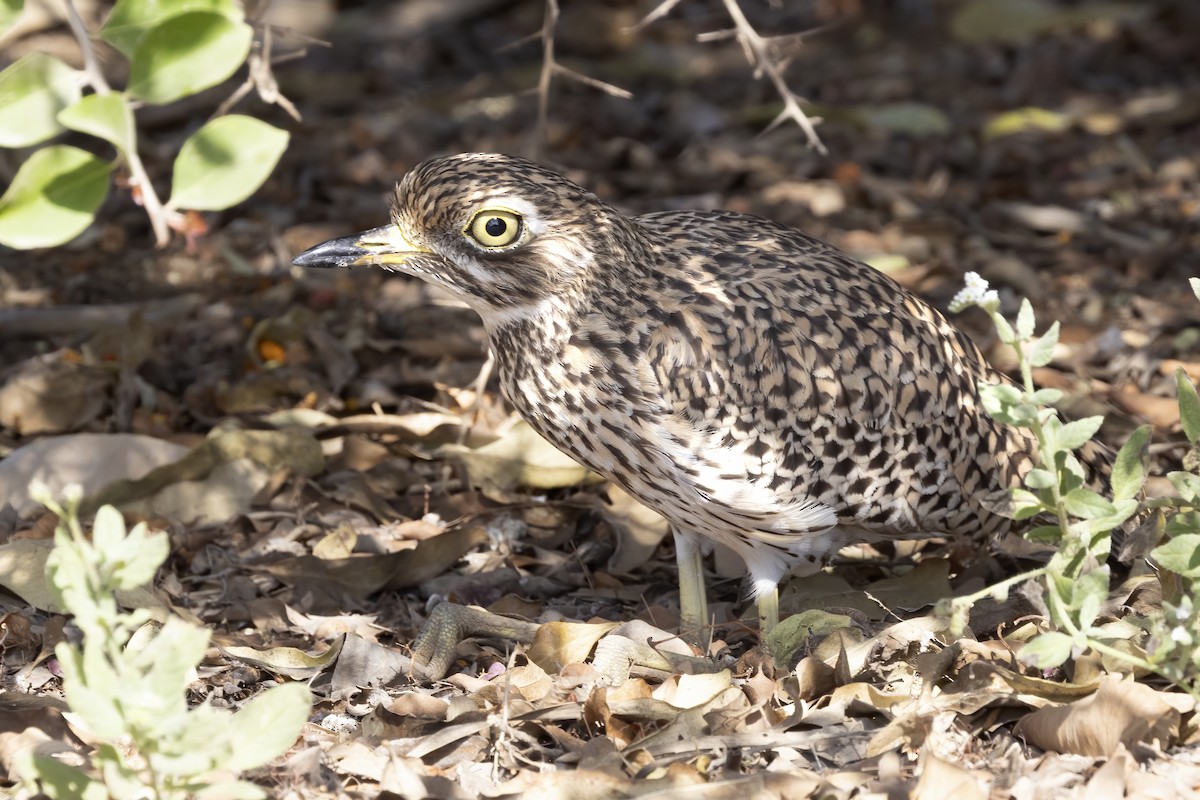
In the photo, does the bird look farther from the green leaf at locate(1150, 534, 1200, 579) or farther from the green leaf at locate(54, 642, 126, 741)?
the green leaf at locate(54, 642, 126, 741)

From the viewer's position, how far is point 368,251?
410cm

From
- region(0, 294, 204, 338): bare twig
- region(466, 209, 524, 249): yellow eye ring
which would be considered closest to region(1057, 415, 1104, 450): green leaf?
region(466, 209, 524, 249): yellow eye ring

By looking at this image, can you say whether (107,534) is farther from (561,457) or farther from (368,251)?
(561,457)

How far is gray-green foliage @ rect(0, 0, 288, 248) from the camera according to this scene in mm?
3436

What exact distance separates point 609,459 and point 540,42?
6.18m

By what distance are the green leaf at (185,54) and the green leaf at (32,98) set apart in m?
0.16

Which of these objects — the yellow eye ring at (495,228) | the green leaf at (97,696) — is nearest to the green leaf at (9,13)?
the yellow eye ring at (495,228)

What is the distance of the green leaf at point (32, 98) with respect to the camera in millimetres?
3416

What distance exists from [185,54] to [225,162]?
256 mm

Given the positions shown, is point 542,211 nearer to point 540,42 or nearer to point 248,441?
point 248,441

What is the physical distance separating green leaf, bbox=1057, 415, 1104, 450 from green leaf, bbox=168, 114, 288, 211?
1822mm

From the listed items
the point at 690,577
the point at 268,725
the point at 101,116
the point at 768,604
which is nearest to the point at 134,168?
the point at 101,116

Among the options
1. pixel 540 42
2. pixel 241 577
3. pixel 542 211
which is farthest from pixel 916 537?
pixel 540 42

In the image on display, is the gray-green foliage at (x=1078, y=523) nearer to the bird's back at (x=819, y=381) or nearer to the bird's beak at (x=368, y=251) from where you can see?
the bird's back at (x=819, y=381)
